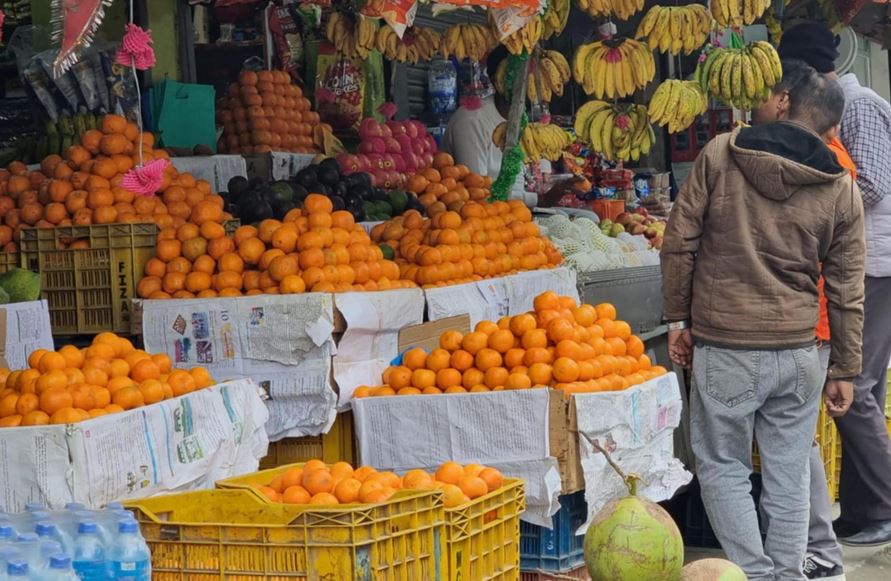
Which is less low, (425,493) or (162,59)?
(162,59)

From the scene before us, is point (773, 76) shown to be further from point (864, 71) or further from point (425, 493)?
point (864, 71)

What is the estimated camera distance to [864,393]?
248 inches

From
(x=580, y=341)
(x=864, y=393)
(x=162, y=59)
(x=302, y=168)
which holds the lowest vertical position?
(x=864, y=393)

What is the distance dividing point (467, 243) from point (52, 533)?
13.3ft

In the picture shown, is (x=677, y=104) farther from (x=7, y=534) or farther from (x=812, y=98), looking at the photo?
(x=7, y=534)

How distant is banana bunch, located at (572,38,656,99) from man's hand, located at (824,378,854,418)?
3.37 meters

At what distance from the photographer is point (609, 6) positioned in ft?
24.1

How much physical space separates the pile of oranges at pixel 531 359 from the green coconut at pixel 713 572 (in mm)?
1850

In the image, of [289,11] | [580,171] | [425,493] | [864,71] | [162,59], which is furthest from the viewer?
[864,71]

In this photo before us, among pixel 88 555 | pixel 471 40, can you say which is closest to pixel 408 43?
pixel 471 40

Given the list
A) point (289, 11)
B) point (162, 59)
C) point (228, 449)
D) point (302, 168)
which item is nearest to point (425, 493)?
point (228, 449)

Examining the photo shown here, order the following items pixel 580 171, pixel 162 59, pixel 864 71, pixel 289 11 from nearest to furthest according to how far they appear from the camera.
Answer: pixel 162 59 → pixel 289 11 → pixel 580 171 → pixel 864 71

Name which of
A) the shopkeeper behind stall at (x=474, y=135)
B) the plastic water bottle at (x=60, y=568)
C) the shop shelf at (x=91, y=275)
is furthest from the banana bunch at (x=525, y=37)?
the plastic water bottle at (x=60, y=568)

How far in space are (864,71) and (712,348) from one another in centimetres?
1078
